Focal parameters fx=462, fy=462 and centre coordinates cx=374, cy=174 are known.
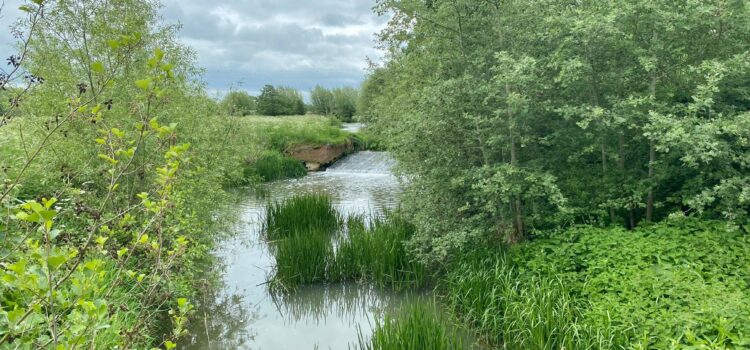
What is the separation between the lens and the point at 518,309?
4.61 m

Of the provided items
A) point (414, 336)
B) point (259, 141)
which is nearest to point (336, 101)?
point (259, 141)

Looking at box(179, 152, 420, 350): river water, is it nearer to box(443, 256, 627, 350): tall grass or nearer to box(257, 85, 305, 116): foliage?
box(443, 256, 627, 350): tall grass

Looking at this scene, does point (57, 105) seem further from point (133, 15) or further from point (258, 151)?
point (258, 151)

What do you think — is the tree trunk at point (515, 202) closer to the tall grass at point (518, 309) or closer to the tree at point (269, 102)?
the tall grass at point (518, 309)

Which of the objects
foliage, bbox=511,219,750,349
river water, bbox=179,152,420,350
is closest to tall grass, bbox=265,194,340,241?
river water, bbox=179,152,420,350

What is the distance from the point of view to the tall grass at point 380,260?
20.7 feet

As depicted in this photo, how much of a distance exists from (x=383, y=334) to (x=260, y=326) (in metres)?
2.22

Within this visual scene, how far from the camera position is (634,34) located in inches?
200

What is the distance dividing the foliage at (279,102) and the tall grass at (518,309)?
1282 inches

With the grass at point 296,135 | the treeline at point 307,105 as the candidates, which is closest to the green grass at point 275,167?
the grass at point 296,135

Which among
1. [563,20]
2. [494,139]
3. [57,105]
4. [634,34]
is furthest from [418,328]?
[57,105]

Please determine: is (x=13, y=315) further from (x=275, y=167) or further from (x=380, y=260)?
(x=275, y=167)

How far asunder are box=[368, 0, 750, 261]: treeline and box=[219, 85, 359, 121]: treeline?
29840 mm

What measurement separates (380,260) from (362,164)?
585 inches
